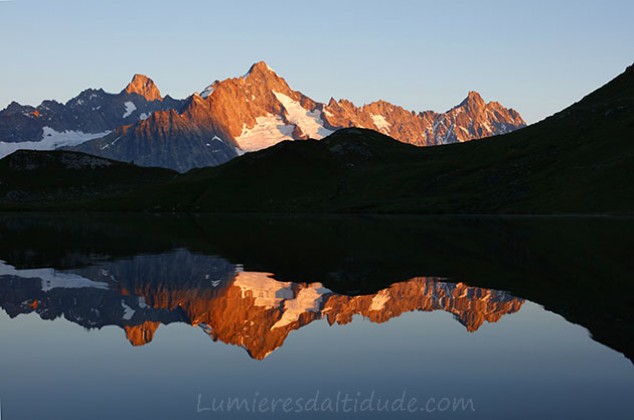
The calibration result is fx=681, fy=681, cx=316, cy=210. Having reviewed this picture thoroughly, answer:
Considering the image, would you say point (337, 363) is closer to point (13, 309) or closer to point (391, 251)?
point (13, 309)

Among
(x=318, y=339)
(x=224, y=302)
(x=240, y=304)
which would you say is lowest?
(x=318, y=339)

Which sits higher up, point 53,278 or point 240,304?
point 53,278

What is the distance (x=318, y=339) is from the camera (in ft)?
101

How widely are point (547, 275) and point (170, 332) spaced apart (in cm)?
3100

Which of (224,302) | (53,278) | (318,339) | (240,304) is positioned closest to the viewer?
(318,339)

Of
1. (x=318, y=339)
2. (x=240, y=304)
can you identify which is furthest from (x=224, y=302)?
(x=318, y=339)

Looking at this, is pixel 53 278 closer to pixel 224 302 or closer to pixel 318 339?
pixel 224 302

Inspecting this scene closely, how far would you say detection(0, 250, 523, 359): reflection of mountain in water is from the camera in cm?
3369

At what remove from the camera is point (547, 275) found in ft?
169

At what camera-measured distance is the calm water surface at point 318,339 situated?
819 inches

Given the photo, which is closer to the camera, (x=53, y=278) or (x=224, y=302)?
(x=224, y=302)

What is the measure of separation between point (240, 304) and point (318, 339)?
983 cm

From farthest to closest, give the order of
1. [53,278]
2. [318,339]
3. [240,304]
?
1. [53,278]
2. [240,304]
3. [318,339]

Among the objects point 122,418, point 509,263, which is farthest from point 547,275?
point 122,418
